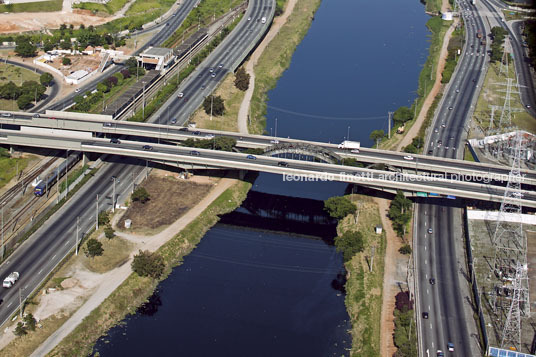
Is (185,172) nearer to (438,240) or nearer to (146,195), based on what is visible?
(146,195)

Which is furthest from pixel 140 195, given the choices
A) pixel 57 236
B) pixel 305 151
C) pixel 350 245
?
pixel 350 245

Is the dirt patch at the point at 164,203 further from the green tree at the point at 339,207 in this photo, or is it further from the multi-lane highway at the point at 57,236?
the green tree at the point at 339,207

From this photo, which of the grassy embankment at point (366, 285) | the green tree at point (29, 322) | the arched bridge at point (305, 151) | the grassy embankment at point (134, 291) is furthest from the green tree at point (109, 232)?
the grassy embankment at point (366, 285)

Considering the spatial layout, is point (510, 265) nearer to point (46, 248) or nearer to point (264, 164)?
point (264, 164)

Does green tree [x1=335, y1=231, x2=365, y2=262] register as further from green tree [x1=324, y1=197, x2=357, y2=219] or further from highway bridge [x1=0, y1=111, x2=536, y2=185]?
highway bridge [x1=0, y1=111, x2=536, y2=185]

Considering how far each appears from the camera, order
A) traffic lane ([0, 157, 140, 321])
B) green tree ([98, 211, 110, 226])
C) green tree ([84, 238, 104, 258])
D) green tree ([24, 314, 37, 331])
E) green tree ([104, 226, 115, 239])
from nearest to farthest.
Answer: green tree ([24, 314, 37, 331])
traffic lane ([0, 157, 140, 321])
green tree ([84, 238, 104, 258])
green tree ([104, 226, 115, 239])
green tree ([98, 211, 110, 226])

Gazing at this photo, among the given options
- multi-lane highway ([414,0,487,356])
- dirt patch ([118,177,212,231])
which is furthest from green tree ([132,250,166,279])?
multi-lane highway ([414,0,487,356])

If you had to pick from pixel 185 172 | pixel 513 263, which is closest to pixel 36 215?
pixel 185 172
